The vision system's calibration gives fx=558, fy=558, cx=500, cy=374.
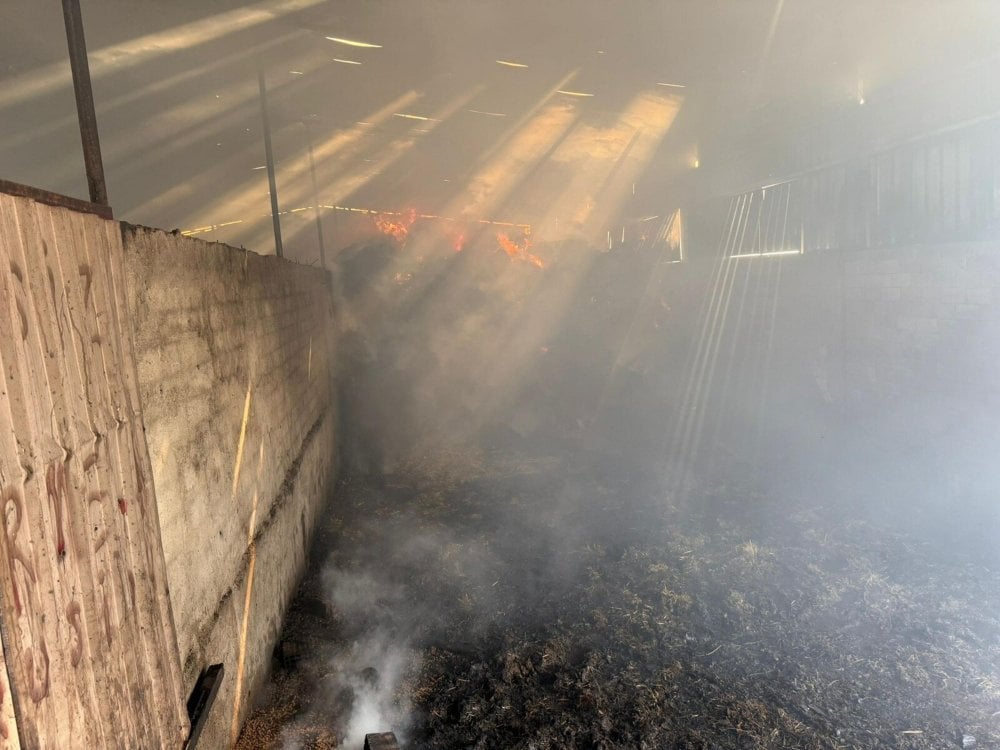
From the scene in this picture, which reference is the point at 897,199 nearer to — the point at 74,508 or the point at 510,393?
the point at 510,393

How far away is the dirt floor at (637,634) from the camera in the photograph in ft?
13.7

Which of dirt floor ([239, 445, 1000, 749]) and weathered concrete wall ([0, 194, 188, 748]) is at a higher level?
weathered concrete wall ([0, 194, 188, 748])

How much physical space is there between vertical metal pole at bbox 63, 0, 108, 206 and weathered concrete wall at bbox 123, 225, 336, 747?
0.85 ft

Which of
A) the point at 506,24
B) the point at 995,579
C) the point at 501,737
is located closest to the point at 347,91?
the point at 506,24

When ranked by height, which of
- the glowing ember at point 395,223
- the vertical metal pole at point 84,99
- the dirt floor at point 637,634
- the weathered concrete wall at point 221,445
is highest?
the vertical metal pole at point 84,99

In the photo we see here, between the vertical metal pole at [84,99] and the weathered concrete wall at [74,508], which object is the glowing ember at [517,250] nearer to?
the vertical metal pole at [84,99]

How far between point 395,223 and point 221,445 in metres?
20.0

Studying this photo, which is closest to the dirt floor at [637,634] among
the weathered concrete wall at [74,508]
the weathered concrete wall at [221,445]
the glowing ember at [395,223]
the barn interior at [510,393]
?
the barn interior at [510,393]

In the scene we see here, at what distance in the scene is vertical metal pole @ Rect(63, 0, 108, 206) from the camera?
243 centimetres

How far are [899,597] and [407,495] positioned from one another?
6.55 meters

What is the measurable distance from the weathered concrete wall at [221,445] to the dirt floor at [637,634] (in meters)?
0.69

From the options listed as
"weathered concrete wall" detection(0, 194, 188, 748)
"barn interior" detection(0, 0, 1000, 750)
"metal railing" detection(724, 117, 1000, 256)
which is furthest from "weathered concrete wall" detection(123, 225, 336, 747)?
"metal railing" detection(724, 117, 1000, 256)

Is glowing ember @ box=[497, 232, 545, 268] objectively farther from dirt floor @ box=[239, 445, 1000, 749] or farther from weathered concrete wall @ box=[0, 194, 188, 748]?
weathered concrete wall @ box=[0, 194, 188, 748]

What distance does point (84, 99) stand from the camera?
8.31ft
